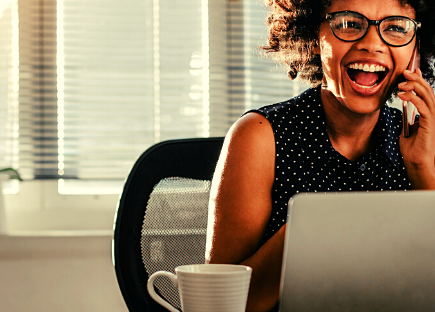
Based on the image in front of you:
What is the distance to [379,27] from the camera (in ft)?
3.46

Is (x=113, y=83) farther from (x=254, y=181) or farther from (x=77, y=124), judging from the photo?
(x=254, y=181)

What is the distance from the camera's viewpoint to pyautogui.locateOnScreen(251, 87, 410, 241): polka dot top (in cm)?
110

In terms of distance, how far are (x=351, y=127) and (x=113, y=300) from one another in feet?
3.92

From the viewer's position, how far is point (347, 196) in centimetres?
47

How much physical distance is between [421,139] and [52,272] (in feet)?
4.66

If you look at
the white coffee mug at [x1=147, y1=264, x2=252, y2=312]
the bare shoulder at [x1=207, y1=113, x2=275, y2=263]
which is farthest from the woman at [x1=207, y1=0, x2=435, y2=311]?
the white coffee mug at [x1=147, y1=264, x2=252, y2=312]

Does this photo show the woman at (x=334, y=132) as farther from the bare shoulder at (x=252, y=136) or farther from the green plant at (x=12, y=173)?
the green plant at (x=12, y=173)

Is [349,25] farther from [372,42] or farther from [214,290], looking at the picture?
[214,290]

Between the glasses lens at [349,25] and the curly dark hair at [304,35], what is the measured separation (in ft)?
0.23

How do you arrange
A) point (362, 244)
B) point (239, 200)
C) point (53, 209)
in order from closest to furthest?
1. point (362, 244)
2. point (239, 200)
3. point (53, 209)

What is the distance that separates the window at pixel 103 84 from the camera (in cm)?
209

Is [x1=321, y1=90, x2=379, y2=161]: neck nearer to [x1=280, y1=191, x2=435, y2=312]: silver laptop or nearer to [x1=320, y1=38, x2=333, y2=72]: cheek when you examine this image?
[x1=320, y1=38, x2=333, y2=72]: cheek

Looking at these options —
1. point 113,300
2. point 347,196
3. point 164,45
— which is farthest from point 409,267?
point 164,45

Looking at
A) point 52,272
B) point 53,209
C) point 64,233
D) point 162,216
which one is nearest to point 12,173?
point 53,209
